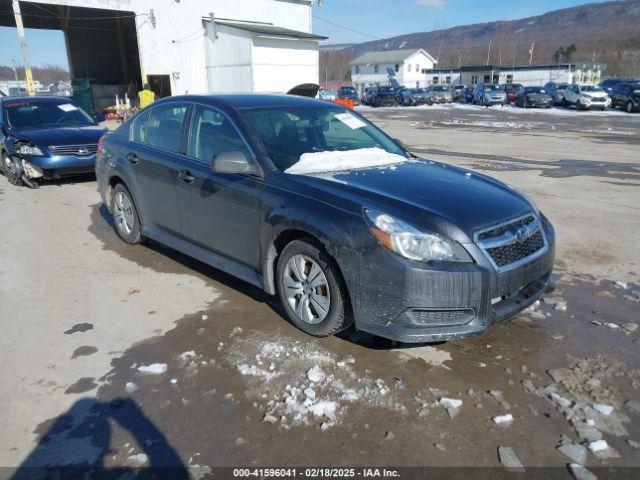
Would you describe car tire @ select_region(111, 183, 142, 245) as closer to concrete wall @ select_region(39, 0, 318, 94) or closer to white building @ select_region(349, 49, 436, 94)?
concrete wall @ select_region(39, 0, 318, 94)

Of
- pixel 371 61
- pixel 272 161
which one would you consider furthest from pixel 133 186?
pixel 371 61

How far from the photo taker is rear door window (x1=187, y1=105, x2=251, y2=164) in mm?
4266

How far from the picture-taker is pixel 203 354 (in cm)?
364

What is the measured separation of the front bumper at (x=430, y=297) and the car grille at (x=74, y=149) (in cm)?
750

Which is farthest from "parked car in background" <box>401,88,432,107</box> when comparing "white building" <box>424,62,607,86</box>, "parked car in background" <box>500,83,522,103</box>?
"white building" <box>424,62,607,86</box>

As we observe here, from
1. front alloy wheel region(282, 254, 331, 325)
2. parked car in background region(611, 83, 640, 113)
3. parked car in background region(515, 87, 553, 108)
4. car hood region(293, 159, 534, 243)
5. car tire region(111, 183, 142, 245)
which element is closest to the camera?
car hood region(293, 159, 534, 243)

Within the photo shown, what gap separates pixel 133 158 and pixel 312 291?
2.80m

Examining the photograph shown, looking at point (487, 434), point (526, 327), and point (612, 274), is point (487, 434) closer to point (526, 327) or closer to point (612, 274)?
point (526, 327)

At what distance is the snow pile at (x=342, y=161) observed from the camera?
3978 mm

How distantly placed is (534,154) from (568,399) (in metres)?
11.7

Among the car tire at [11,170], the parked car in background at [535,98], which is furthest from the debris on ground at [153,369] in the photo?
the parked car in background at [535,98]

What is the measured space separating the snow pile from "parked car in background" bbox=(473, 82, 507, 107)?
135 ft

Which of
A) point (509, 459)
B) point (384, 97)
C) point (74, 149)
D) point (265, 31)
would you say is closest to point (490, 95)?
point (384, 97)

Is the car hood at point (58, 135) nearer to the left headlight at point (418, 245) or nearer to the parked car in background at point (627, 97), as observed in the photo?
the left headlight at point (418, 245)
